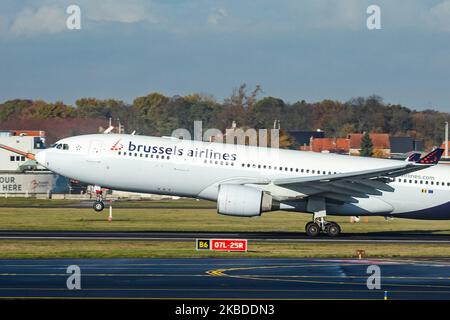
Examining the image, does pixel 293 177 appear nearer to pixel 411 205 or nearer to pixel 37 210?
pixel 411 205

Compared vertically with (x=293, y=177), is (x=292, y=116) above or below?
above

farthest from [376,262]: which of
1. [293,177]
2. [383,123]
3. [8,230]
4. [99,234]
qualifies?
[383,123]

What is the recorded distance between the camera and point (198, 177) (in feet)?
131

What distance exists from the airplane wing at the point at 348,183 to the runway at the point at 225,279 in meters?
8.17

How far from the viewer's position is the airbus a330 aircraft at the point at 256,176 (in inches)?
1571

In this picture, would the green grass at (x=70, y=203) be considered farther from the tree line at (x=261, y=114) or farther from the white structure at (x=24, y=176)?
the tree line at (x=261, y=114)

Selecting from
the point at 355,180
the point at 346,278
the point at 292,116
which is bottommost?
the point at 346,278

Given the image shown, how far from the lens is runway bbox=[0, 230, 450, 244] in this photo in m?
38.7

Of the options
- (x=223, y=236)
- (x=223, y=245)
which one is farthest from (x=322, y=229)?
(x=223, y=245)

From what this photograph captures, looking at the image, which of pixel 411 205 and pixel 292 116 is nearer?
pixel 411 205

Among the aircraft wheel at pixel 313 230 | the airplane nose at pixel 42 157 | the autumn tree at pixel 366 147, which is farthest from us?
the autumn tree at pixel 366 147

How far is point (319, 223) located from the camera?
4116 cm

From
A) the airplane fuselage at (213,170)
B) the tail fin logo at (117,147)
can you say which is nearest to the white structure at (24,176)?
the airplane fuselage at (213,170)
